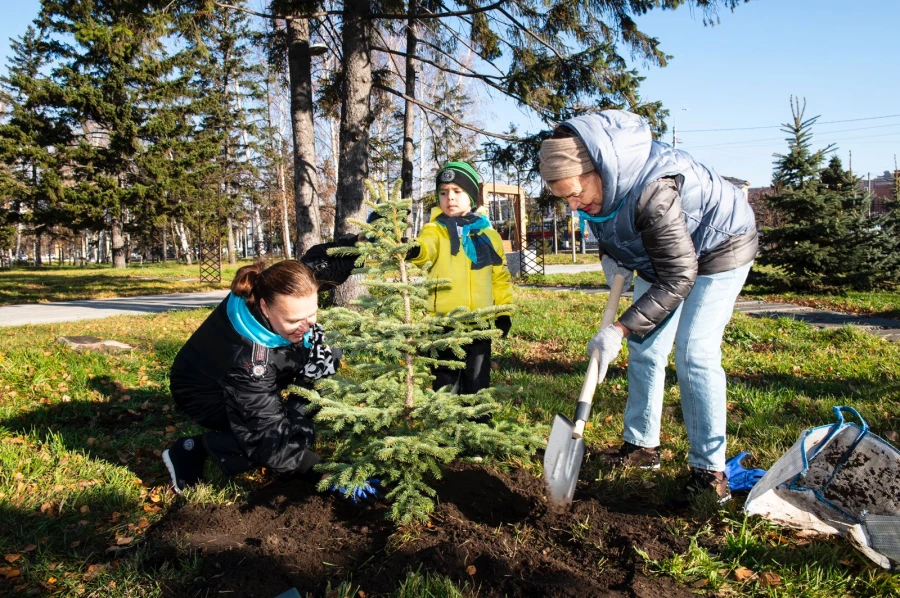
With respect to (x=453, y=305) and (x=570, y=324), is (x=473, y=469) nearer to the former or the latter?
(x=453, y=305)

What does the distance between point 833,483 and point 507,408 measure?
1.91m

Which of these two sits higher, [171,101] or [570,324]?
[171,101]

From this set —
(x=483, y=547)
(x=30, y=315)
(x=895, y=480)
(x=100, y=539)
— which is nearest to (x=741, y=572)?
(x=895, y=480)

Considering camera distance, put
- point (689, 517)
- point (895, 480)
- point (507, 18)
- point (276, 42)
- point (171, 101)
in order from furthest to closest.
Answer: point (171, 101), point (276, 42), point (507, 18), point (689, 517), point (895, 480)

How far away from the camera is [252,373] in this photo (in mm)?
2594

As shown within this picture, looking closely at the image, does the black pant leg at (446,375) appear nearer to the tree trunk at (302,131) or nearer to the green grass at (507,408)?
the green grass at (507,408)

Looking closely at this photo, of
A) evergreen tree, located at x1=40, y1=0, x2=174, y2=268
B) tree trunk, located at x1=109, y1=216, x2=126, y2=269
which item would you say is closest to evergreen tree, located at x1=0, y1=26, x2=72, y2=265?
evergreen tree, located at x1=40, y1=0, x2=174, y2=268

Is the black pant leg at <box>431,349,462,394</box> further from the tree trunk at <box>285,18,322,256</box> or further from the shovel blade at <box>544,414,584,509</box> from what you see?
the tree trunk at <box>285,18,322,256</box>

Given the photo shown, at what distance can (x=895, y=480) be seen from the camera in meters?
2.08

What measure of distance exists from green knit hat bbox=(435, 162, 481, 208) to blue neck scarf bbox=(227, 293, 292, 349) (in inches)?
49.5

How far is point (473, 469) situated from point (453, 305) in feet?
3.00

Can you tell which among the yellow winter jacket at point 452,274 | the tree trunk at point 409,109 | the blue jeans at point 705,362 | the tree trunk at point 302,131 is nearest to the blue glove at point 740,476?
the blue jeans at point 705,362

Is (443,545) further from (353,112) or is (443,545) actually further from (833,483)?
(353,112)

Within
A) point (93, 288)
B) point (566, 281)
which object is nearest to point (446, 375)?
point (566, 281)
